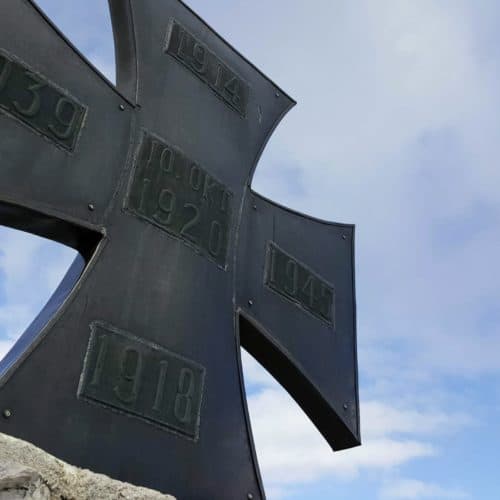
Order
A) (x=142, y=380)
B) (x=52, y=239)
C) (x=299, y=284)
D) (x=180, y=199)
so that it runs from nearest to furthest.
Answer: (x=142, y=380) < (x=52, y=239) < (x=180, y=199) < (x=299, y=284)

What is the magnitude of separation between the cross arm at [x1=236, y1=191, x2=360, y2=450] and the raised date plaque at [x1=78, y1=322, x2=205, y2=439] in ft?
2.85

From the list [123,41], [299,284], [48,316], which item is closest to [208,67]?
[123,41]

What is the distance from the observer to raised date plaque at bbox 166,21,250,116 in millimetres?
5176

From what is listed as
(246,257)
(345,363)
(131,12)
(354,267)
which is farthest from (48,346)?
(354,267)

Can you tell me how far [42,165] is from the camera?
12.3ft

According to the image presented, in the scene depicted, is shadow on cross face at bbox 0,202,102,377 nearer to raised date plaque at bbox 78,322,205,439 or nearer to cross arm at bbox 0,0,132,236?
cross arm at bbox 0,0,132,236

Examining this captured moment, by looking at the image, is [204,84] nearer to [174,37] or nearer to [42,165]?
[174,37]

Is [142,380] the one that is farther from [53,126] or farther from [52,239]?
[53,126]

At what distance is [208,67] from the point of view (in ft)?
17.8

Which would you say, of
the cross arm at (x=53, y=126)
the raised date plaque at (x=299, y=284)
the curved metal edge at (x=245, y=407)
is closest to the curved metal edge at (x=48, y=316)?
the cross arm at (x=53, y=126)

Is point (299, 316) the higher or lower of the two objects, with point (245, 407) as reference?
higher

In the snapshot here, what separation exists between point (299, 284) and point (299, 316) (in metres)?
0.28

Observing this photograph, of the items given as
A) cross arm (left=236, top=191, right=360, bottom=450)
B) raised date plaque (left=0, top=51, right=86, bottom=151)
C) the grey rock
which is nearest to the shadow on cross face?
raised date plaque (left=0, top=51, right=86, bottom=151)

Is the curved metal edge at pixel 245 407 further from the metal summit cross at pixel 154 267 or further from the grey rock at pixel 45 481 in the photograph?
the grey rock at pixel 45 481
